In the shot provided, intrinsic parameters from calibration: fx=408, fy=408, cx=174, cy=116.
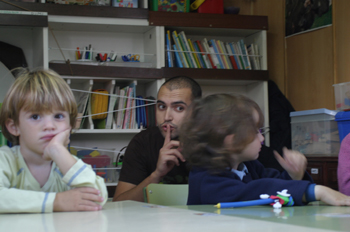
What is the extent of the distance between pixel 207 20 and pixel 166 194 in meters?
1.86

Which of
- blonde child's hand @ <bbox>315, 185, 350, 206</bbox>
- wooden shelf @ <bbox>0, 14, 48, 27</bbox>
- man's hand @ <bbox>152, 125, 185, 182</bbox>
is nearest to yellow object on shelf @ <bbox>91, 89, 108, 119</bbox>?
wooden shelf @ <bbox>0, 14, 48, 27</bbox>

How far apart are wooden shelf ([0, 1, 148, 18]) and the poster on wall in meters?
1.16

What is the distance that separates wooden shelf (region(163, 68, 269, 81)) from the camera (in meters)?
2.81

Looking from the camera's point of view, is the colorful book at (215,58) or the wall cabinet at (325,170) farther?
the colorful book at (215,58)

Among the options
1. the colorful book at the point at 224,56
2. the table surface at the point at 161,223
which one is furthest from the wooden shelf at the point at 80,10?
the table surface at the point at 161,223

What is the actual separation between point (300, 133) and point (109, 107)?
4.32 feet

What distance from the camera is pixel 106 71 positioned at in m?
2.73

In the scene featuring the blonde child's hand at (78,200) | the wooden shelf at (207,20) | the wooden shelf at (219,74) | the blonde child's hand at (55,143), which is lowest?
the blonde child's hand at (78,200)

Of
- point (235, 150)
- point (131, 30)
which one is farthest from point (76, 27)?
point (235, 150)

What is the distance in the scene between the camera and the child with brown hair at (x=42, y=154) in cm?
86

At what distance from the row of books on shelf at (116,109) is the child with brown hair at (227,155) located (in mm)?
1640

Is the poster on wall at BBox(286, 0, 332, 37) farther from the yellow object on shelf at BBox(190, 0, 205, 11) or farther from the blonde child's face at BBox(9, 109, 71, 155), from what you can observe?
the blonde child's face at BBox(9, 109, 71, 155)

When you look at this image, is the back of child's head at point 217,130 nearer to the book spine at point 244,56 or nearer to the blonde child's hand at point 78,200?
the blonde child's hand at point 78,200

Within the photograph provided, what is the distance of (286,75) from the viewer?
10.7 ft
